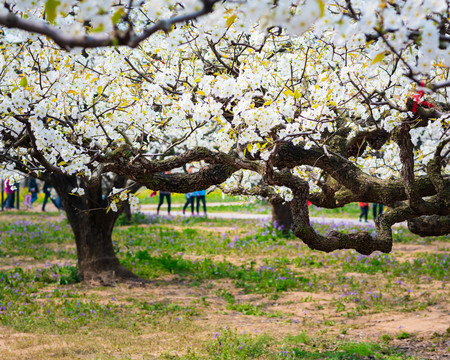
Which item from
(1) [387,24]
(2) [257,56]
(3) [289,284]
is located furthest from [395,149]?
(1) [387,24]

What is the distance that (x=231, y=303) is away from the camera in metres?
9.25

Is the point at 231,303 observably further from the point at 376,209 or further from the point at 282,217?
the point at 376,209

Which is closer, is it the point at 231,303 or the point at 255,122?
the point at 255,122

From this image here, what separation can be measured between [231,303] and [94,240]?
3259 millimetres

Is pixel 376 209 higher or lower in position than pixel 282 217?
higher

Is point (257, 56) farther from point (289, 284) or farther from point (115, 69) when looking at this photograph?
point (289, 284)

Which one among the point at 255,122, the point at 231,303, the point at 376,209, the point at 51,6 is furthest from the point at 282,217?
the point at 51,6

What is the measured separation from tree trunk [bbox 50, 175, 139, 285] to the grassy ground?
33cm

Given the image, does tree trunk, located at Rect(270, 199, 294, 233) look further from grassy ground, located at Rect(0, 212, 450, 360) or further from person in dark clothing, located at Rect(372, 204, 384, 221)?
person in dark clothing, located at Rect(372, 204, 384, 221)

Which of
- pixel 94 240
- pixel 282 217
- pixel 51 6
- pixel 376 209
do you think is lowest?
pixel 94 240

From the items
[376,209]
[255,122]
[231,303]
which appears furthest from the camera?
[376,209]

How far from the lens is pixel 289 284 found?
34.0 ft

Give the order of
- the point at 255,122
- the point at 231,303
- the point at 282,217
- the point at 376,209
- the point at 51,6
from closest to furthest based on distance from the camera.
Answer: the point at 51,6, the point at 255,122, the point at 231,303, the point at 282,217, the point at 376,209

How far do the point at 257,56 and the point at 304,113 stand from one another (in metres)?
1.37
